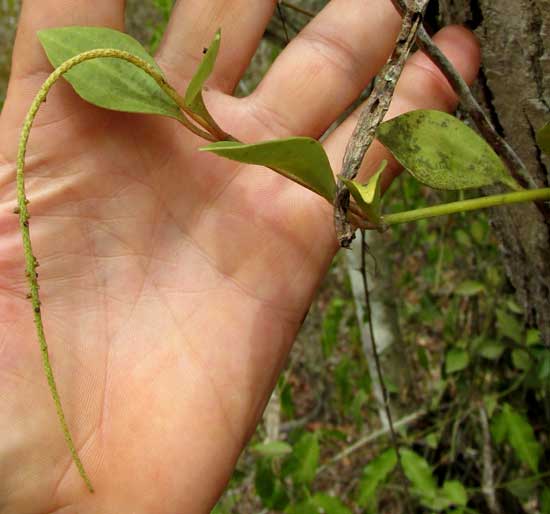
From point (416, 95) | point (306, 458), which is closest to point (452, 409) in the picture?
point (306, 458)

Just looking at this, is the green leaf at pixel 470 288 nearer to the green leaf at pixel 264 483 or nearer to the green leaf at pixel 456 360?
the green leaf at pixel 456 360

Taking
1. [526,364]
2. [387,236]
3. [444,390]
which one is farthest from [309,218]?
[387,236]

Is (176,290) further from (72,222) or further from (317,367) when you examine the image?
(317,367)

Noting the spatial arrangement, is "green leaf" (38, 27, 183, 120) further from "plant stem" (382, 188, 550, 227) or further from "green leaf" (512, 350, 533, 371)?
"green leaf" (512, 350, 533, 371)

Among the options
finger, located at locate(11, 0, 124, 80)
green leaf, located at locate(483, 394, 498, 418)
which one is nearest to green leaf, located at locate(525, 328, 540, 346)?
green leaf, located at locate(483, 394, 498, 418)

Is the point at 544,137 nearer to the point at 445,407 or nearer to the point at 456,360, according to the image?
the point at 456,360

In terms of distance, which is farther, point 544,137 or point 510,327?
point 510,327

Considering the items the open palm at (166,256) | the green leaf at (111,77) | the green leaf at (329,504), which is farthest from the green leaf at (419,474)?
the green leaf at (111,77)
